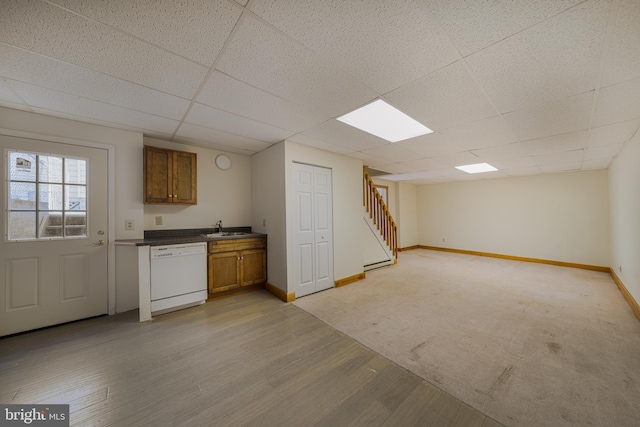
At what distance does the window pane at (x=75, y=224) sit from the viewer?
9.02ft

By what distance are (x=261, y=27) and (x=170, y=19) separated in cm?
51

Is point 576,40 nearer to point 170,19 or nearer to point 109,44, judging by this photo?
point 170,19

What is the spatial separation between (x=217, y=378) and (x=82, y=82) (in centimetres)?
273

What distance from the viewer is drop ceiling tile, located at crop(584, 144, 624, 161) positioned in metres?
3.47

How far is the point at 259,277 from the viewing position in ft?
12.6

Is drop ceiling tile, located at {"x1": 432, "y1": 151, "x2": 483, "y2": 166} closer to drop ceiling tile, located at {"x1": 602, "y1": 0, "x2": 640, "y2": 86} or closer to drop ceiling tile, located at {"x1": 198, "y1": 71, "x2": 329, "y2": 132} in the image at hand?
drop ceiling tile, located at {"x1": 602, "y1": 0, "x2": 640, "y2": 86}

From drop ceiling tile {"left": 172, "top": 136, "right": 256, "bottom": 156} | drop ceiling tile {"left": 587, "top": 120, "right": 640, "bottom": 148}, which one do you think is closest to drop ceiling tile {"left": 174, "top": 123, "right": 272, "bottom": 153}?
drop ceiling tile {"left": 172, "top": 136, "right": 256, "bottom": 156}

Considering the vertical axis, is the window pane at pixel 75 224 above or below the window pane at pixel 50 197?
below

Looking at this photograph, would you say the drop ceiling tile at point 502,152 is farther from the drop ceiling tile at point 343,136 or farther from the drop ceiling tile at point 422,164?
the drop ceiling tile at point 343,136

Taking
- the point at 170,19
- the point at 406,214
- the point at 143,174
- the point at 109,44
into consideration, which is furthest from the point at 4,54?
the point at 406,214

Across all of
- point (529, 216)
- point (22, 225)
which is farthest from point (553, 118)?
point (22, 225)

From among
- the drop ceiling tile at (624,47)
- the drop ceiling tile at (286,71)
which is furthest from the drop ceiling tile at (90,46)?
the drop ceiling tile at (624,47)

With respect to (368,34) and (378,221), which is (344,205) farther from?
(368,34)

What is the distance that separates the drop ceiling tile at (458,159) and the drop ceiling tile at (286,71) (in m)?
2.77
